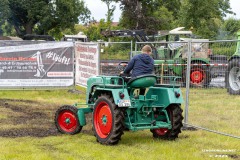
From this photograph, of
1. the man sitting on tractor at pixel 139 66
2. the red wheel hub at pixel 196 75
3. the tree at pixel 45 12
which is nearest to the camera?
the man sitting on tractor at pixel 139 66

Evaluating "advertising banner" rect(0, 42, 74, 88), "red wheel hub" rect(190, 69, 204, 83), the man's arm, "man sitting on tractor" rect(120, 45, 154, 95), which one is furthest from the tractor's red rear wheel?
"advertising banner" rect(0, 42, 74, 88)

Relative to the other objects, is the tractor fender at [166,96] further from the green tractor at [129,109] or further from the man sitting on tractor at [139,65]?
the man sitting on tractor at [139,65]

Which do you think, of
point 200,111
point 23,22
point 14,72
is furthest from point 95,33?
point 200,111

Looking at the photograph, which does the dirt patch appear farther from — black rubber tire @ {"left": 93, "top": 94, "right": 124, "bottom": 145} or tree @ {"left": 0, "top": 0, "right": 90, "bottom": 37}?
tree @ {"left": 0, "top": 0, "right": 90, "bottom": 37}

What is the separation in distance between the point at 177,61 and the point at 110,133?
492 centimetres

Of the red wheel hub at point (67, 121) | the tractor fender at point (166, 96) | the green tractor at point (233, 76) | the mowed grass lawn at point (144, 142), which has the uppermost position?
the green tractor at point (233, 76)

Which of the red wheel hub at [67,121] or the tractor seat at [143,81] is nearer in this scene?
the tractor seat at [143,81]

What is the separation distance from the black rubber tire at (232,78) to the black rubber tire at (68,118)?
10.7 ft

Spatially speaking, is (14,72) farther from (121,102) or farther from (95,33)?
(95,33)

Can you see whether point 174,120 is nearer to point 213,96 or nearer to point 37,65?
point 213,96

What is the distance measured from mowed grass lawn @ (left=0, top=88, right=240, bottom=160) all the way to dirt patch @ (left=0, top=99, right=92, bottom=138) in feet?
0.07

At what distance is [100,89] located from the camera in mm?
8672

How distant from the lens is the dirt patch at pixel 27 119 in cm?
930

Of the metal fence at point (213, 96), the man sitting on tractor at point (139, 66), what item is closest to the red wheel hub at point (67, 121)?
the man sitting on tractor at point (139, 66)
